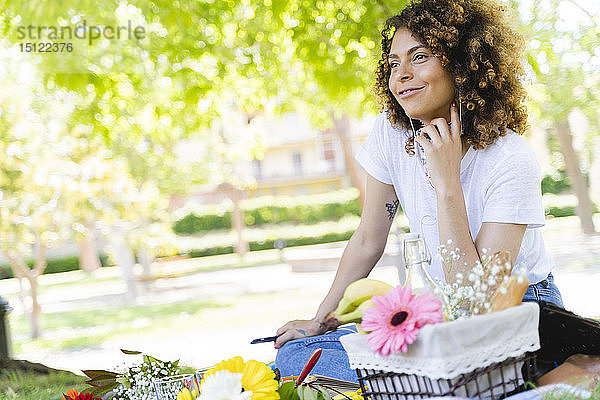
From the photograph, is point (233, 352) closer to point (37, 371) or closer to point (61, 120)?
point (37, 371)

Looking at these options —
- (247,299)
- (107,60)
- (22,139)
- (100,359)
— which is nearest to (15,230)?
(22,139)

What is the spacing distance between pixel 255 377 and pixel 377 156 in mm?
955

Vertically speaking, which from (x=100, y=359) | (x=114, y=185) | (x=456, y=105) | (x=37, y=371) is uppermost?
(x=114, y=185)

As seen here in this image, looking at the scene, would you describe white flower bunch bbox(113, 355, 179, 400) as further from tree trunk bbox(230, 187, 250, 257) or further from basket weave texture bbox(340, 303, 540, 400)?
tree trunk bbox(230, 187, 250, 257)

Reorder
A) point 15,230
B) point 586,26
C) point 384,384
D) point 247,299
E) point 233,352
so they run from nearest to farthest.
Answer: point 384,384, point 586,26, point 233,352, point 15,230, point 247,299

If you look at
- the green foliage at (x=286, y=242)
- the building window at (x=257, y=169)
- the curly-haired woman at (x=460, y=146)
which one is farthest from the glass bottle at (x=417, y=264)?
the building window at (x=257, y=169)

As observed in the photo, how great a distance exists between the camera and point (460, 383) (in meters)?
1.07

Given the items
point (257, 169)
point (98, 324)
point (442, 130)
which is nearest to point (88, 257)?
point (98, 324)

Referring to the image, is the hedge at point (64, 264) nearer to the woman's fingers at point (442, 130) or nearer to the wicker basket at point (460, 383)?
the woman's fingers at point (442, 130)

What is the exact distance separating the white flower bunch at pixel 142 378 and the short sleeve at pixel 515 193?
0.85 metres

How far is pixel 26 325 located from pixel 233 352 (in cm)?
591

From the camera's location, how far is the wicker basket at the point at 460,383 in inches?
42.6

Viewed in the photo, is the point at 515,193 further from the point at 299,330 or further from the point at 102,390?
the point at 102,390

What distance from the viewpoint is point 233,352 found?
7.43 metres
